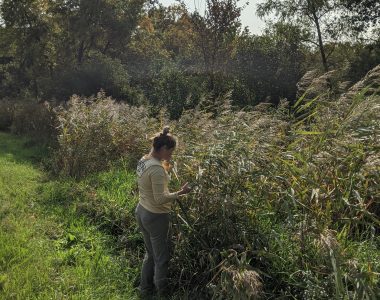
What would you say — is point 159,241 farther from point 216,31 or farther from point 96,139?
point 216,31

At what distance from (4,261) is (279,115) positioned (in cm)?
422

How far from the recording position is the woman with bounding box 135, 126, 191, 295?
409 centimetres

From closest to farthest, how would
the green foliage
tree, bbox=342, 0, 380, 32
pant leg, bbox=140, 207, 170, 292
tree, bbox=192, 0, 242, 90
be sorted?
pant leg, bbox=140, 207, 170, 292
the green foliage
tree, bbox=192, 0, 242, 90
tree, bbox=342, 0, 380, 32

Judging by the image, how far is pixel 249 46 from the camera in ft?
58.8

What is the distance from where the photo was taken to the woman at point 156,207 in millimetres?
4094

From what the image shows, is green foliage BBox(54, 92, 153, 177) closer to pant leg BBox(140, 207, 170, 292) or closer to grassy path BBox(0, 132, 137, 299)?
grassy path BBox(0, 132, 137, 299)

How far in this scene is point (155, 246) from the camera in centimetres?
434

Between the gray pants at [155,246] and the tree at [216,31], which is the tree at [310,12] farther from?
the gray pants at [155,246]

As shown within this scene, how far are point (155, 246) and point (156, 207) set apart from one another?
429mm

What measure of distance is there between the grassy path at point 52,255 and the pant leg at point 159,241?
1.22ft

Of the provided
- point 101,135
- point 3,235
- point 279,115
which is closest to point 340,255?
point 279,115

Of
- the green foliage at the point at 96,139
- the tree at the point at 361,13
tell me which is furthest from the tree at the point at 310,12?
the green foliage at the point at 96,139

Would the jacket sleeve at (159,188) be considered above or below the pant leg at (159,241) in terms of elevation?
above

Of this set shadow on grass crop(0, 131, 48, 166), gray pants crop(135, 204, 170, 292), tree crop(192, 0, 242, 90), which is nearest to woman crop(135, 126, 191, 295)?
gray pants crop(135, 204, 170, 292)
